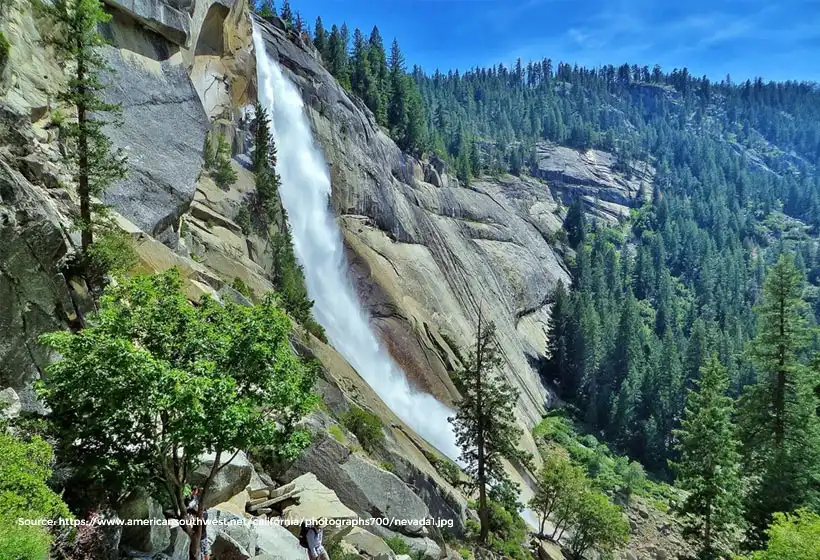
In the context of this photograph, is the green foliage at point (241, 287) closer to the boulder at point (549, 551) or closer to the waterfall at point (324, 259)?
the waterfall at point (324, 259)

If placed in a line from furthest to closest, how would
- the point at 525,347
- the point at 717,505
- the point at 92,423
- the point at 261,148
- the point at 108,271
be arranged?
1. the point at 525,347
2. the point at 261,148
3. the point at 717,505
4. the point at 108,271
5. the point at 92,423

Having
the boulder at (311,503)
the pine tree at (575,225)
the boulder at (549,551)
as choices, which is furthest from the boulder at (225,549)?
the pine tree at (575,225)

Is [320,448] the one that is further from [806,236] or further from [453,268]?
[806,236]

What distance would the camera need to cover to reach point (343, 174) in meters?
55.3

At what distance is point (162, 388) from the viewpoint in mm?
8461

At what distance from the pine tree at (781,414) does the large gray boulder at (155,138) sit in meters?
31.0

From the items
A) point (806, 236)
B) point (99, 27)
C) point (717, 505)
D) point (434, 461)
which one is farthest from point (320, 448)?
point (806, 236)

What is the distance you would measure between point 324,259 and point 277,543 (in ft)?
117

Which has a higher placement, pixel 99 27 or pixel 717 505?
pixel 99 27

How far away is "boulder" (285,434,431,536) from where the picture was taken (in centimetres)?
1897

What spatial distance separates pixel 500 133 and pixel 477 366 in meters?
168

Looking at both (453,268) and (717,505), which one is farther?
(453,268)

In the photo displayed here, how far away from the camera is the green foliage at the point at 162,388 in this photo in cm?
833

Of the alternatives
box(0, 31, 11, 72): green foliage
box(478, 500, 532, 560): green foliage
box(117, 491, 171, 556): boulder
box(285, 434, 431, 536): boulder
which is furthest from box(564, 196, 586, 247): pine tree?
box(117, 491, 171, 556): boulder
